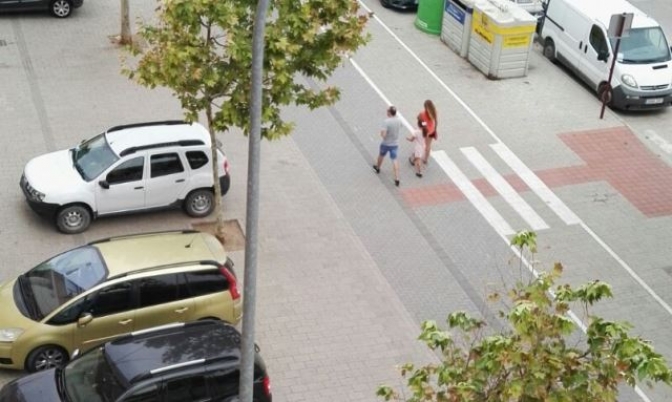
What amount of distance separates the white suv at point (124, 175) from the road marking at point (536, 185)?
6019mm

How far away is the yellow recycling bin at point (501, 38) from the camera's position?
2302cm

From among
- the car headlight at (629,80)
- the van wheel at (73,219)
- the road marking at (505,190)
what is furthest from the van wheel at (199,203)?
the car headlight at (629,80)

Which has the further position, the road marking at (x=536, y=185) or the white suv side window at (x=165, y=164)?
the road marking at (x=536, y=185)

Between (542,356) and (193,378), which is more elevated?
(542,356)

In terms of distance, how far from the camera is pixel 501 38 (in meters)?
23.1

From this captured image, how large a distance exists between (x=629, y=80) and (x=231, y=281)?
12013 mm

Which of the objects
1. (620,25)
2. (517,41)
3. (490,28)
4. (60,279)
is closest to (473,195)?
(620,25)

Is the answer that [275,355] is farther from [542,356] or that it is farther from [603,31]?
[603,31]

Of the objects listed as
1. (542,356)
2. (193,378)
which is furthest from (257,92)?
(193,378)

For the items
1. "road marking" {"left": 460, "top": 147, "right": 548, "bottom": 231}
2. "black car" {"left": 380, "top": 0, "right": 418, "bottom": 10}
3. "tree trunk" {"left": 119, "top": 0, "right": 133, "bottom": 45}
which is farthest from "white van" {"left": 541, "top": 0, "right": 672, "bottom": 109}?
"tree trunk" {"left": 119, "top": 0, "right": 133, "bottom": 45}

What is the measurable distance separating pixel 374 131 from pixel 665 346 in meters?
7.75

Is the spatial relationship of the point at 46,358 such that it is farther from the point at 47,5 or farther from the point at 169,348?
the point at 47,5

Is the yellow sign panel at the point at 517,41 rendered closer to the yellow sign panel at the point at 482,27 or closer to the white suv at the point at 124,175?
the yellow sign panel at the point at 482,27

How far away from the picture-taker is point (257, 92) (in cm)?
898
